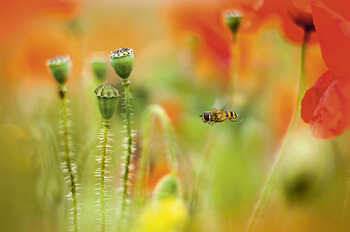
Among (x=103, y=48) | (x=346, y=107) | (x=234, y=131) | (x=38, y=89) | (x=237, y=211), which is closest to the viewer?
(x=346, y=107)

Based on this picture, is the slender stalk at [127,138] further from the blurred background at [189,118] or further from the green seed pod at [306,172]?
the green seed pod at [306,172]

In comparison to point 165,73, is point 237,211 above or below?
below

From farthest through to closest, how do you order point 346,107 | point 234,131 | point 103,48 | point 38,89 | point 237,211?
point 103,48
point 38,89
point 234,131
point 237,211
point 346,107

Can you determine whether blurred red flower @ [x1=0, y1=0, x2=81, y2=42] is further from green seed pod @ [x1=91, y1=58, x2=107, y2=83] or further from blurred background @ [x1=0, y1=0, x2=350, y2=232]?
green seed pod @ [x1=91, y1=58, x2=107, y2=83]

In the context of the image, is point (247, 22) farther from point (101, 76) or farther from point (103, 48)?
point (103, 48)

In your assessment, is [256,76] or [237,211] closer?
[237,211]

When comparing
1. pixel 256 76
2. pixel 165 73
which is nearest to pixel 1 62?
pixel 165 73

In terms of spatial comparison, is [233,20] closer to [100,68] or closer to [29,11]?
[100,68]
